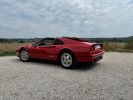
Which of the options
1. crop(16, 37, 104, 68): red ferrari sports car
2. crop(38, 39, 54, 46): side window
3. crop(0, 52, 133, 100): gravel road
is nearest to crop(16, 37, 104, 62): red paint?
crop(16, 37, 104, 68): red ferrari sports car

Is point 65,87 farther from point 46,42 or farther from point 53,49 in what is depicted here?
point 46,42

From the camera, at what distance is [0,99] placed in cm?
380

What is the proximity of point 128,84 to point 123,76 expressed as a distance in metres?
0.98

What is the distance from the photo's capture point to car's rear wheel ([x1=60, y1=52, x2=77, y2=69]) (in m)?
7.23

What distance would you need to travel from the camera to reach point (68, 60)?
737cm

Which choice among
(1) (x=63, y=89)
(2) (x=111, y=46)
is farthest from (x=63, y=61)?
(2) (x=111, y=46)

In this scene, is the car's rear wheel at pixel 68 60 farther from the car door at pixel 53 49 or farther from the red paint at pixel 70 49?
the car door at pixel 53 49

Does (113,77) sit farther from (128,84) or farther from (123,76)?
(128,84)

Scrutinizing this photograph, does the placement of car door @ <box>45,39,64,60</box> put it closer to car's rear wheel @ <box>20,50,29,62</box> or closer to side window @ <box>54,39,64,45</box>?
side window @ <box>54,39,64,45</box>

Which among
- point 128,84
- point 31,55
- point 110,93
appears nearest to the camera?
point 110,93

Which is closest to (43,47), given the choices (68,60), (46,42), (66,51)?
(46,42)

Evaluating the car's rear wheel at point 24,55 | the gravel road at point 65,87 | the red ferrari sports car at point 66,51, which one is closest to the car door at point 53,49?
the red ferrari sports car at point 66,51

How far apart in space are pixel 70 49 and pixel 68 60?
0.46m

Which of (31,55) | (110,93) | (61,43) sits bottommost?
(110,93)
